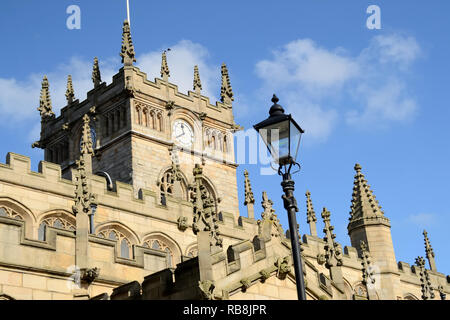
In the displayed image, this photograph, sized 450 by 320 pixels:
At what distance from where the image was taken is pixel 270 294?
1452 centimetres

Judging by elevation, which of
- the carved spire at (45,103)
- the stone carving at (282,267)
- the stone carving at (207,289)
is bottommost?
the stone carving at (207,289)

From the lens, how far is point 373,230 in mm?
32781

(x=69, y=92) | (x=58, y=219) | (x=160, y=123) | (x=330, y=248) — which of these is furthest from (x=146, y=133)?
(x=330, y=248)

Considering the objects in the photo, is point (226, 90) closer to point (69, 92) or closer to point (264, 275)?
point (69, 92)

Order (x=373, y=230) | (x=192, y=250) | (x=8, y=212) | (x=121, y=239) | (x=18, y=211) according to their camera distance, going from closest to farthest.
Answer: (x=8, y=212) < (x=18, y=211) < (x=121, y=239) < (x=192, y=250) < (x=373, y=230)

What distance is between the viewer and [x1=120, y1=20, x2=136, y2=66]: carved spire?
37.9 meters

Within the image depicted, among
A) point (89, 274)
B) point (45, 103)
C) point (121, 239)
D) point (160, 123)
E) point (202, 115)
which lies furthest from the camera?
point (45, 103)

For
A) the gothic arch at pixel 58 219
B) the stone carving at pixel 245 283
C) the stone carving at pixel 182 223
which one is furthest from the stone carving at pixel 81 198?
the stone carving at pixel 182 223

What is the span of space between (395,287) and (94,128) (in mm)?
17893

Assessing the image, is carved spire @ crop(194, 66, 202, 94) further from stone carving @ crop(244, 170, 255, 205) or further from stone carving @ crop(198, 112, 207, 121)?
stone carving @ crop(244, 170, 255, 205)

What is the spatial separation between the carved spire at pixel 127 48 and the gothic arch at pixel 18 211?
46.1ft

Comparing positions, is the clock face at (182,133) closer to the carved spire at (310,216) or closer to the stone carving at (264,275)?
the carved spire at (310,216)

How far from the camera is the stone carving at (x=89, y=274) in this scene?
16.0m

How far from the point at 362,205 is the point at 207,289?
69.6 feet
